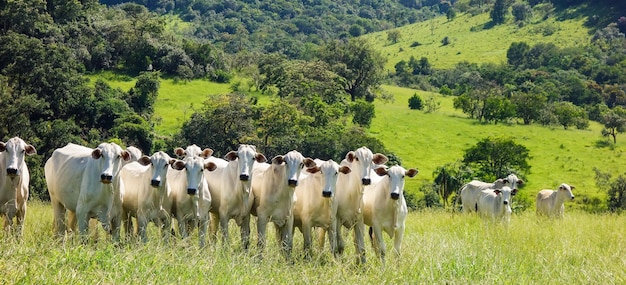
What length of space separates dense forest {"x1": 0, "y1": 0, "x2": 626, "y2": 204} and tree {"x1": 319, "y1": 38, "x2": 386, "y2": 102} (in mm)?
134

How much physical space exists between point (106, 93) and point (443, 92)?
53.3 m

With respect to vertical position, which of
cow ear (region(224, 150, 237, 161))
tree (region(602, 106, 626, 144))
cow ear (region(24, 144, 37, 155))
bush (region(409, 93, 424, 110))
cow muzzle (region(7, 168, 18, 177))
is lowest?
tree (region(602, 106, 626, 144))

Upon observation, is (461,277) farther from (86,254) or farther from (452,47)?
(452,47)

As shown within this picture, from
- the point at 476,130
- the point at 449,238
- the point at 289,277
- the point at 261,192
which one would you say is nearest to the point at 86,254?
the point at 289,277

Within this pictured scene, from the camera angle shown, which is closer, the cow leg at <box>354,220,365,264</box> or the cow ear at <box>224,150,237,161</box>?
the cow leg at <box>354,220,365,264</box>

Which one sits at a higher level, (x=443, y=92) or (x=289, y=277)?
(x=289, y=277)

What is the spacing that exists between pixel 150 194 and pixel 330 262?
3.67 meters

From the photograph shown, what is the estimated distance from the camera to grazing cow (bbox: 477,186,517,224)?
18562 mm

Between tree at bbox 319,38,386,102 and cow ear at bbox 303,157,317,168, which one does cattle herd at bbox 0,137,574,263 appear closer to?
cow ear at bbox 303,157,317,168

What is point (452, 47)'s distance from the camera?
139 metres

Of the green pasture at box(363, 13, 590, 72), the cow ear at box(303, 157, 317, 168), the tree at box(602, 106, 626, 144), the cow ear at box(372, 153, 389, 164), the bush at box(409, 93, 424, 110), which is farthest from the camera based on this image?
the green pasture at box(363, 13, 590, 72)

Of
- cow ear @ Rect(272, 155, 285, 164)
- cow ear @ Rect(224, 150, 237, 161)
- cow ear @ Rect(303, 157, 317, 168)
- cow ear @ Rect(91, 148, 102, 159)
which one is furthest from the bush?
cow ear @ Rect(91, 148, 102, 159)

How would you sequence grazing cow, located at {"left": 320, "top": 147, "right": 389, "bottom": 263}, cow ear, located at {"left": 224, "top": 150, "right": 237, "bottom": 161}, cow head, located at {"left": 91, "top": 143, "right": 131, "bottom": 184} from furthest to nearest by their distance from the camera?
cow ear, located at {"left": 224, "top": 150, "right": 237, "bottom": 161}
grazing cow, located at {"left": 320, "top": 147, "right": 389, "bottom": 263}
cow head, located at {"left": 91, "top": 143, "right": 131, "bottom": 184}

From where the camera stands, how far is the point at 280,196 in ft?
40.3
